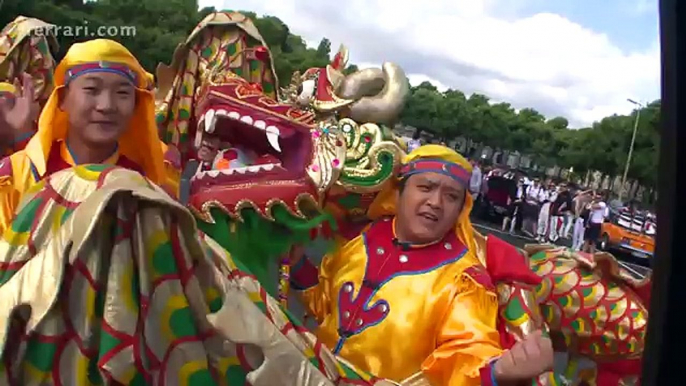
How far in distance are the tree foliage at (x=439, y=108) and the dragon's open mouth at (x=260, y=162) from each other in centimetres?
58

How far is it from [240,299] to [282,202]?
1126mm

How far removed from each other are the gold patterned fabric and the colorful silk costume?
37.1 inches

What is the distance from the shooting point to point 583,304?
256cm

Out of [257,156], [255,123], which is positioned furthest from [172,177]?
[255,123]

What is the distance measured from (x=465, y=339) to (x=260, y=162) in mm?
886

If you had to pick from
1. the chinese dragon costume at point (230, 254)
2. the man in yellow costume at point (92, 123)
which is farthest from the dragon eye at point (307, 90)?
the man in yellow costume at point (92, 123)

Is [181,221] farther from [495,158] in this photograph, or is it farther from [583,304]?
[495,158]

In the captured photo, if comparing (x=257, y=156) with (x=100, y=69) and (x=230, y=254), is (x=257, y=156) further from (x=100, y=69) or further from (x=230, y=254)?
(x=230, y=254)

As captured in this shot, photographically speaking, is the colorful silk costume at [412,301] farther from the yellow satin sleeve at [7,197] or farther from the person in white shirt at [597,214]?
the yellow satin sleeve at [7,197]

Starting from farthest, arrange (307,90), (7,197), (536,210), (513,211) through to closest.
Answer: (536,210), (513,211), (307,90), (7,197)

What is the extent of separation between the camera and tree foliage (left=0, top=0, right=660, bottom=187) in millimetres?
885

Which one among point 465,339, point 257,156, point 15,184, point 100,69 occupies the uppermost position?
point 100,69

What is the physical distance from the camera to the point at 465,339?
6.81 ft

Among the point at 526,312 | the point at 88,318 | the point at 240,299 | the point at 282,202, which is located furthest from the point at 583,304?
the point at 88,318
